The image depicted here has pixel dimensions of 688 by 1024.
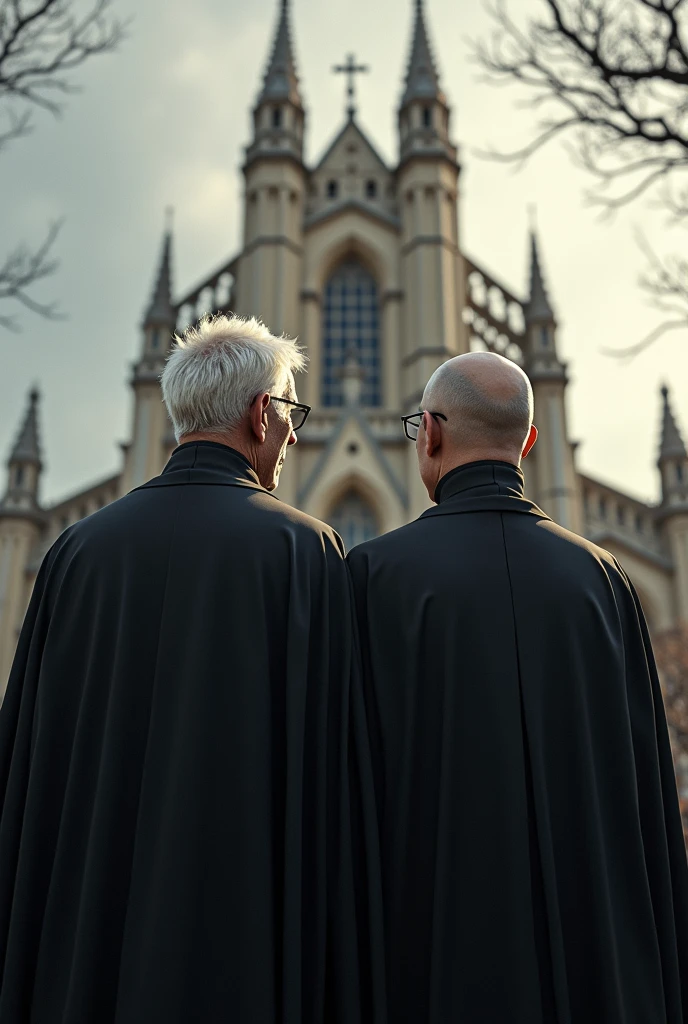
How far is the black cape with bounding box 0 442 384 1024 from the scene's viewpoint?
7.70 ft

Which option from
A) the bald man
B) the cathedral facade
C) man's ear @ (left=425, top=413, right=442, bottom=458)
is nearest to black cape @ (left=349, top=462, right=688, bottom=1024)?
the bald man

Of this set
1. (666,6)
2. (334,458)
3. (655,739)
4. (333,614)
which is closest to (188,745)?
(333,614)

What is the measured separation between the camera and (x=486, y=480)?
120 inches

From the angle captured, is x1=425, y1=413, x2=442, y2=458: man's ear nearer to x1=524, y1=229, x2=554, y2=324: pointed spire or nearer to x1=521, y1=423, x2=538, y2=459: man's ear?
x1=521, y1=423, x2=538, y2=459: man's ear

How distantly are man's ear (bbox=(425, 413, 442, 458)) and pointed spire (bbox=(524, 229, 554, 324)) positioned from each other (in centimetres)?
2448

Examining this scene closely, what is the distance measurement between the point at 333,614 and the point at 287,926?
0.84 m

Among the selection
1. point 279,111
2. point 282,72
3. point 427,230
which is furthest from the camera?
point 282,72

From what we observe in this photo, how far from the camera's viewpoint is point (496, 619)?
2.82 meters

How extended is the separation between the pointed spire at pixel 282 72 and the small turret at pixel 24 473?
11600mm

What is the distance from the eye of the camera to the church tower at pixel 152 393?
24734 millimetres

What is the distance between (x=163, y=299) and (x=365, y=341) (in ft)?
18.7

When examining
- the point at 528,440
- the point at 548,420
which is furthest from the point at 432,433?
the point at 548,420

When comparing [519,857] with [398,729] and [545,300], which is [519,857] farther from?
[545,300]

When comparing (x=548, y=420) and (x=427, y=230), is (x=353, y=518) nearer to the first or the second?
(x=548, y=420)
